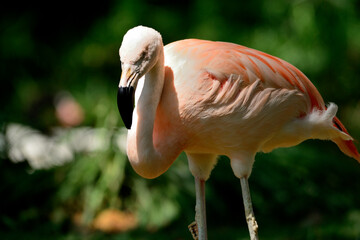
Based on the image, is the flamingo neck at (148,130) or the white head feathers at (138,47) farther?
the flamingo neck at (148,130)

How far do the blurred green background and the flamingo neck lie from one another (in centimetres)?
158

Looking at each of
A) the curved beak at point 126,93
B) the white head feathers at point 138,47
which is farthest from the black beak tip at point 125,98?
the white head feathers at point 138,47

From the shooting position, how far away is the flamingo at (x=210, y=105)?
7.74 feet

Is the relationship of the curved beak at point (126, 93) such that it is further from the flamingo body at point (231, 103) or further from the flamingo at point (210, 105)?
the flamingo body at point (231, 103)

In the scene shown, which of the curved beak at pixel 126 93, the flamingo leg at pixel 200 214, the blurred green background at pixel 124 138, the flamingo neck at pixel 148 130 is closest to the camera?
the curved beak at pixel 126 93

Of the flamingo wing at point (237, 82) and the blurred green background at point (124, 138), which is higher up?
the flamingo wing at point (237, 82)

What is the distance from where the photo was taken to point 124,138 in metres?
4.54

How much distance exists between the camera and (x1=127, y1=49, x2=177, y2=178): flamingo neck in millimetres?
2350

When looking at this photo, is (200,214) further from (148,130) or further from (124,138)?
(124,138)

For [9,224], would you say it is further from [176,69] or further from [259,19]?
[259,19]

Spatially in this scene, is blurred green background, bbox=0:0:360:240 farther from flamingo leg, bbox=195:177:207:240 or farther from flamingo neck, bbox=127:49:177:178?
flamingo neck, bbox=127:49:177:178

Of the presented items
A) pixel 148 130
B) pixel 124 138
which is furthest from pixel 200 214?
pixel 124 138

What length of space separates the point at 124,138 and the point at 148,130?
222 cm

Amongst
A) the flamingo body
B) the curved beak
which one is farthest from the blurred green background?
the curved beak
